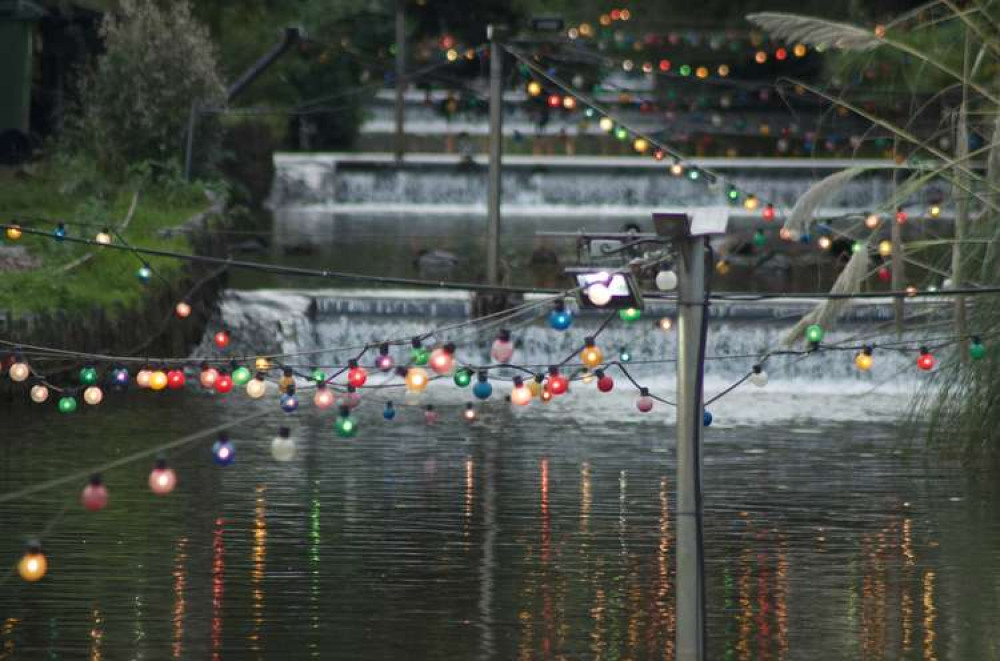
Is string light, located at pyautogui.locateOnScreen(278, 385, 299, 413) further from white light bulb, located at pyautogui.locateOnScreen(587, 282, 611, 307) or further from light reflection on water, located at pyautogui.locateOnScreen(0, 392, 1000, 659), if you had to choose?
white light bulb, located at pyautogui.locateOnScreen(587, 282, 611, 307)

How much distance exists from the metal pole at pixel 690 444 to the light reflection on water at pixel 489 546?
2271 millimetres

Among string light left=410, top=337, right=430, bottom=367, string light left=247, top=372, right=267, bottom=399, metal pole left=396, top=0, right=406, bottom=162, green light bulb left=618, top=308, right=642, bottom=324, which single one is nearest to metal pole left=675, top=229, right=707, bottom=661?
Result: green light bulb left=618, top=308, right=642, bottom=324

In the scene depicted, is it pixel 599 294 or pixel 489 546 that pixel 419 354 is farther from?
pixel 489 546

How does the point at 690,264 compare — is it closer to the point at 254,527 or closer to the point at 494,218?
the point at 254,527

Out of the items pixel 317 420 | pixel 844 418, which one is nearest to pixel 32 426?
pixel 317 420

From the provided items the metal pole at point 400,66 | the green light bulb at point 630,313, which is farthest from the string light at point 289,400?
the metal pole at point 400,66

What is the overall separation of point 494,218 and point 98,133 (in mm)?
12121

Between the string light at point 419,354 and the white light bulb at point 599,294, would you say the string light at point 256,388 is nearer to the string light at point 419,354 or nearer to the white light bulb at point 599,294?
the string light at point 419,354

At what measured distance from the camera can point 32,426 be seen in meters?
26.7

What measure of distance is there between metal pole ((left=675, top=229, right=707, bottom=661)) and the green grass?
38.9 feet

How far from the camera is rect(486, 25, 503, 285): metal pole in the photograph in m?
31.9

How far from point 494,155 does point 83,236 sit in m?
5.94

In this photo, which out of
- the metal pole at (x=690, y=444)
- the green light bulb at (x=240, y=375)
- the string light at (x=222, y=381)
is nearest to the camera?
the metal pole at (x=690, y=444)

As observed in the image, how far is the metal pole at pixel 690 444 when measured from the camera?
12.3m
